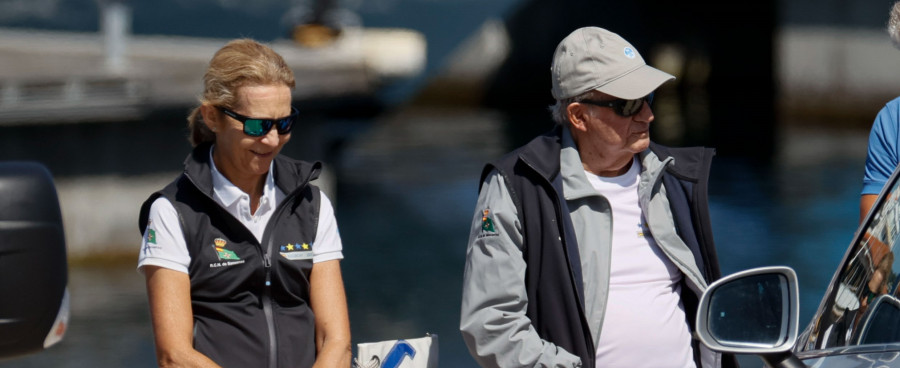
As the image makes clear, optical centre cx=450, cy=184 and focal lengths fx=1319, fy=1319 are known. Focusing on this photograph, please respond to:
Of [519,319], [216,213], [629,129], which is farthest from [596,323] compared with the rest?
[216,213]

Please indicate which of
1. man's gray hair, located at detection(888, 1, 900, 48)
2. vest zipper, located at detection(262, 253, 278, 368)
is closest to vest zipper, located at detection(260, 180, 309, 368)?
vest zipper, located at detection(262, 253, 278, 368)

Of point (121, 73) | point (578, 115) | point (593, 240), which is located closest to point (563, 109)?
point (578, 115)

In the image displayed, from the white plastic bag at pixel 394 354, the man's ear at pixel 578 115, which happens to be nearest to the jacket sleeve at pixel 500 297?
the white plastic bag at pixel 394 354

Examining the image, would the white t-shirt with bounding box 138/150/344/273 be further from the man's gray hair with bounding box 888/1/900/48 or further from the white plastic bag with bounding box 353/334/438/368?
the man's gray hair with bounding box 888/1/900/48

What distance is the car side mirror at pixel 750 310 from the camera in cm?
231

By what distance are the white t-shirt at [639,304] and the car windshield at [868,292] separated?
39 centimetres

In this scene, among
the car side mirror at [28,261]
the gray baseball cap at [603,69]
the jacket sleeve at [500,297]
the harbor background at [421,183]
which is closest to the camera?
the jacket sleeve at [500,297]

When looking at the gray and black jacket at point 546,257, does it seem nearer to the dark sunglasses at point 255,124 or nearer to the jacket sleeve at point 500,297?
the jacket sleeve at point 500,297

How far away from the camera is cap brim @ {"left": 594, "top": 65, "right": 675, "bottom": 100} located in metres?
3.00

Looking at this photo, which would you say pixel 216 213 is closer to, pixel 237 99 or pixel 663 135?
pixel 237 99

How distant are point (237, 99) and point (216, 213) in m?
0.26

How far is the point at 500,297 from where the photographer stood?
2.93 metres

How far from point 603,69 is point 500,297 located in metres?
0.58

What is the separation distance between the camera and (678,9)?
3969 centimetres
